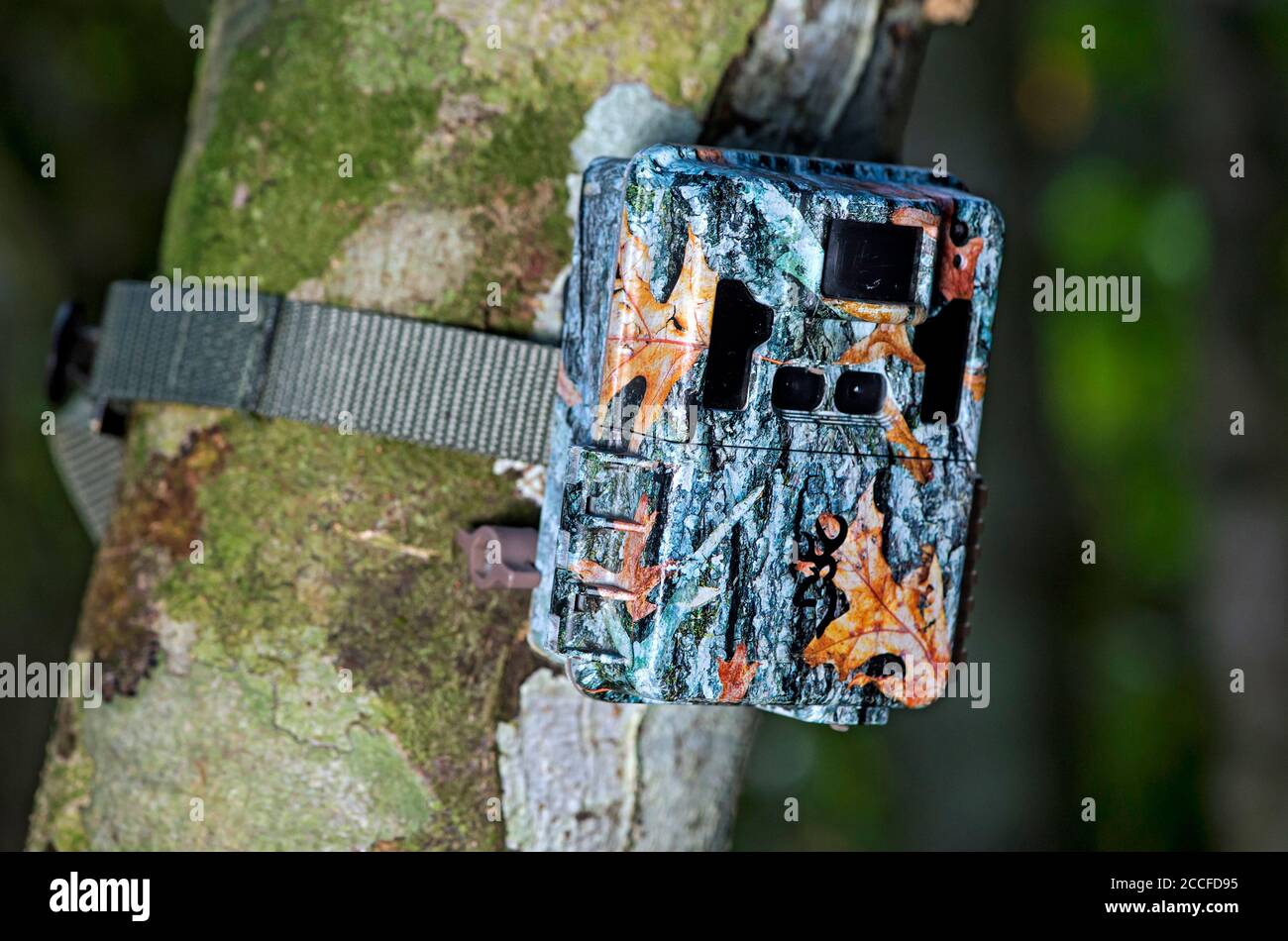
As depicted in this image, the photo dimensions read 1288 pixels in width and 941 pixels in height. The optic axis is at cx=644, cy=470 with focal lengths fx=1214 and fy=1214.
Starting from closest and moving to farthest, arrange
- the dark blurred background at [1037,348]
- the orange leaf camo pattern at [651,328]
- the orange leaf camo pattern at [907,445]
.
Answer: the orange leaf camo pattern at [651,328]
the orange leaf camo pattern at [907,445]
the dark blurred background at [1037,348]

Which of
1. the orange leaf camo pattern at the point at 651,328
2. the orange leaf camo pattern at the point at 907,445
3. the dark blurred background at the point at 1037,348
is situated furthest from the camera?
the dark blurred background at the point at 1037,348

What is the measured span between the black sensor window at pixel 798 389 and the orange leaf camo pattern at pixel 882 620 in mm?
116

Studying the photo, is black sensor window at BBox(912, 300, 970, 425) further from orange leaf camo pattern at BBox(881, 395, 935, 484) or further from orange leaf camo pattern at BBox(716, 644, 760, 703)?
orange leaf camo pattern at BBox(716, 644, 760, 703)

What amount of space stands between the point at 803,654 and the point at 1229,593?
9.10ft

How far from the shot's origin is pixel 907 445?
1.35m

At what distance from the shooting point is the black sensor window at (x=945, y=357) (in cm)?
136

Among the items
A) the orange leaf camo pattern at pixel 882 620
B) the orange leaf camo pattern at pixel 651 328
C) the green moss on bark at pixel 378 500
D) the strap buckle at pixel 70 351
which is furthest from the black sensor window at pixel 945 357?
the strap buckle at pixel 70 351

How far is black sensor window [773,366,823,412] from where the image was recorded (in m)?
1.29

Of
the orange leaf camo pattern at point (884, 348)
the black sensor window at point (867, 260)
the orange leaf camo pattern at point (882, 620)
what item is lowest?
the orange leaf camo pattern at point (882, 620)

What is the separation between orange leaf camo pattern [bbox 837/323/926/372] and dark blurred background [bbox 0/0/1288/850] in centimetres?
244

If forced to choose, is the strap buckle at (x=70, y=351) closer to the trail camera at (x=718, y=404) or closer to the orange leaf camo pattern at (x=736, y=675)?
the trail camera at (x=718, y=404)

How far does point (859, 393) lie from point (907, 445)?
82mm

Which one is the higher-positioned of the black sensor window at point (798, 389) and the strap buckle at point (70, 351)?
the strap buckle at point (70, 351)

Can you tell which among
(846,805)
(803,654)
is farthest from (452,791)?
(846,805)
